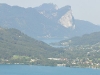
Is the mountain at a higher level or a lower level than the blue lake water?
higher

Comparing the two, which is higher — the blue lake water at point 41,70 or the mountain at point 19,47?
the mountain at point 19,47

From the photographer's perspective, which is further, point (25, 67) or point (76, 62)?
point (76, 62)

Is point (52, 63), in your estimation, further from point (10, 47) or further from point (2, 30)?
point (2, 30)

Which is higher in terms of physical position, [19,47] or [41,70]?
[19,47]

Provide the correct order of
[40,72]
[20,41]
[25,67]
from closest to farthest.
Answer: [40,72]
[25,67]
[20,41]

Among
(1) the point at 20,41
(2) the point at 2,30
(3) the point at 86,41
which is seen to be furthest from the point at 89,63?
(3) the point at 86,41

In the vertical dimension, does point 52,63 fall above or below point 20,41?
below

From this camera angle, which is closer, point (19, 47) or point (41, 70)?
point (41, 70)

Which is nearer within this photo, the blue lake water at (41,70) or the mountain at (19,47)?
the blue lake water at (41,70)
